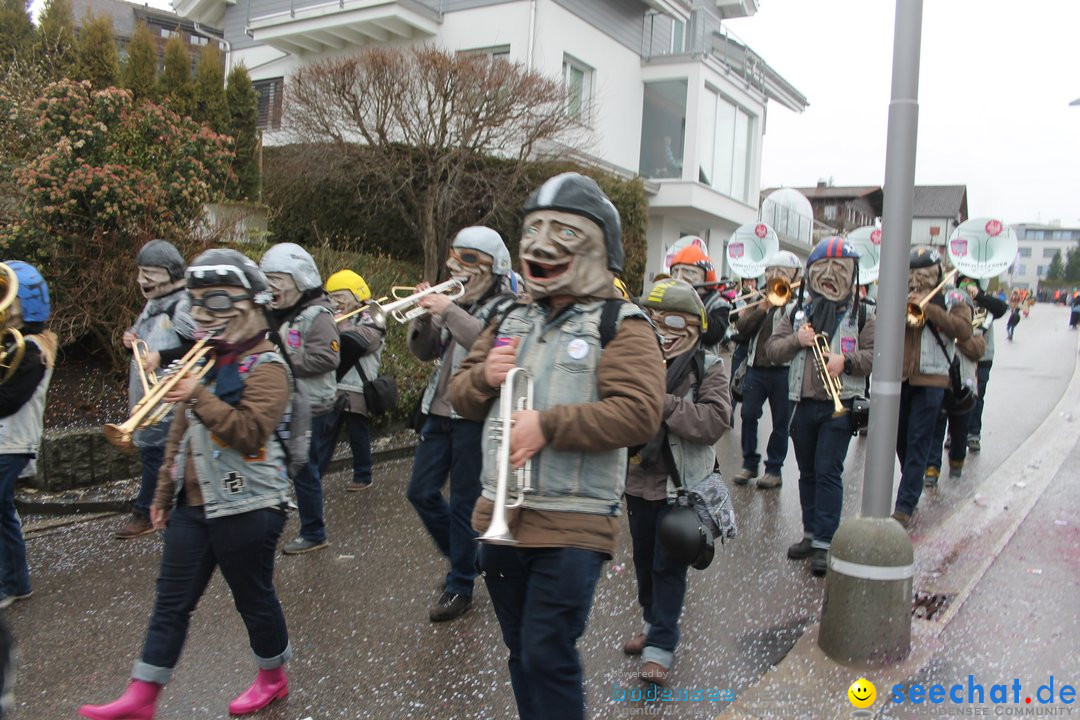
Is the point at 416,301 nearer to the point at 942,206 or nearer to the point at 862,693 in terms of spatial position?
the point at 862,693

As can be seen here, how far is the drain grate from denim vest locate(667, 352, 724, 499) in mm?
1490

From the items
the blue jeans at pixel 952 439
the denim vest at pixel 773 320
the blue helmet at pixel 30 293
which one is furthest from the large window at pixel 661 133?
the blue helmet at pixel 30 293

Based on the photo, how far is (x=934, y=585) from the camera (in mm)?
4566

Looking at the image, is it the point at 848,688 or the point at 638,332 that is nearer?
the point at 638,332

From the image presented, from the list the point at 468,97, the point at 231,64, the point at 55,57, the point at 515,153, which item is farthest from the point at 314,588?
the point at 231,64

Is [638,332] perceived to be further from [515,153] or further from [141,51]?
[141,51]

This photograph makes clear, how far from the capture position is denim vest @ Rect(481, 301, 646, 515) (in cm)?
245

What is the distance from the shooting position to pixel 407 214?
44.4 feet

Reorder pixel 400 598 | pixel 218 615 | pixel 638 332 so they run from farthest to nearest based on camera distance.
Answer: pixel 400 598 < pixel 218 615 < pixel 638 332

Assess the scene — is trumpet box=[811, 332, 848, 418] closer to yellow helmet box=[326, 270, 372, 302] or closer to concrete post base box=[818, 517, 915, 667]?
concrete post base box=[818, 517, 915, 667]

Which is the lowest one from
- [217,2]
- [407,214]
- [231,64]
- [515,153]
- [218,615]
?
[218,615]

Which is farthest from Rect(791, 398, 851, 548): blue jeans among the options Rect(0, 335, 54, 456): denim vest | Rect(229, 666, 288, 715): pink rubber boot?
Rect(0, 335, 54, 456): denim vest

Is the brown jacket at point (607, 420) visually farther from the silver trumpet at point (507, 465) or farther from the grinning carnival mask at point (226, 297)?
the grinning carnival mask at point (226, 297)

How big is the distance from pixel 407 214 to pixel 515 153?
2.04 m
